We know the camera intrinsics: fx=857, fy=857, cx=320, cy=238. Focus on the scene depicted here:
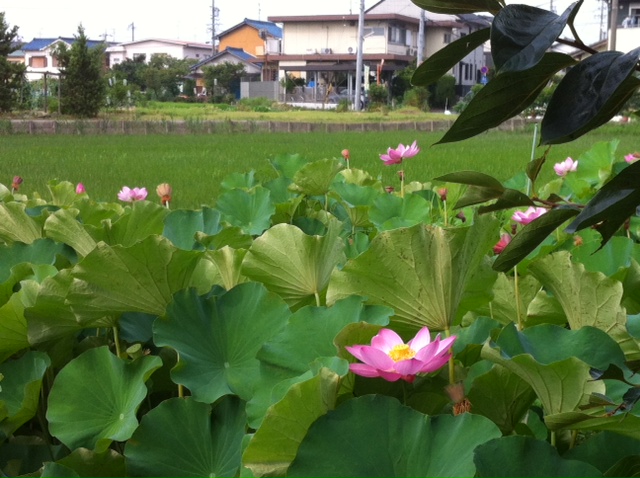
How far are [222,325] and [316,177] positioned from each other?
0.80 m

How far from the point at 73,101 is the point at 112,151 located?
331 inches

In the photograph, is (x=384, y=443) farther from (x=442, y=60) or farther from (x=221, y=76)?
(x=221, y=76)

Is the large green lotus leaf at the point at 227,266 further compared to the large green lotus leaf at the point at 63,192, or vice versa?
the large green lotus leaf at the point at 63,192

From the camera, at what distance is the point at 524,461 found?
360mm

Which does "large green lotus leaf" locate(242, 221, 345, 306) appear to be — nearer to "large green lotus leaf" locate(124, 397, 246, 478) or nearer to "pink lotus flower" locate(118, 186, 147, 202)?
"large green lotus leaf" locate(124, 397, 246, 478)

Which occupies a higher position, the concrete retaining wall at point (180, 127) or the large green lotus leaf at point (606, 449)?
the large green lotus leaf at point (606, 449)

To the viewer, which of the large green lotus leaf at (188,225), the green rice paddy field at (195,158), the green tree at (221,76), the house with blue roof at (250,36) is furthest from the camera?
the house with blue roof at (250,36)

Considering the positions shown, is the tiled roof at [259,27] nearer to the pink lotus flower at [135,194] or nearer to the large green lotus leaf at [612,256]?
the pink lotus flower at [135,194]

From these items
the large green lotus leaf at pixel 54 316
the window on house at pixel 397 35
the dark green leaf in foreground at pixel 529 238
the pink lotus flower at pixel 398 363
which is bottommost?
the large green lotus leaf at pixel 54 316

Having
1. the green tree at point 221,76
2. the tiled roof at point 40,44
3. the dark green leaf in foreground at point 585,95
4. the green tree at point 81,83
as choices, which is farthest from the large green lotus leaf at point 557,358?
the tiled roof at point 40,44

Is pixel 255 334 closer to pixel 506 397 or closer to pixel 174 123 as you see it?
pixel 506 397

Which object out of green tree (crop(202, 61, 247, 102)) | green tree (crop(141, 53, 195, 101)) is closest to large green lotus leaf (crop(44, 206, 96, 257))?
green tree (crop(141, 53, 195, 101))

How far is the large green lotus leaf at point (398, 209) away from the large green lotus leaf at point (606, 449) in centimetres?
78

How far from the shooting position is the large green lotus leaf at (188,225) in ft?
2.82
